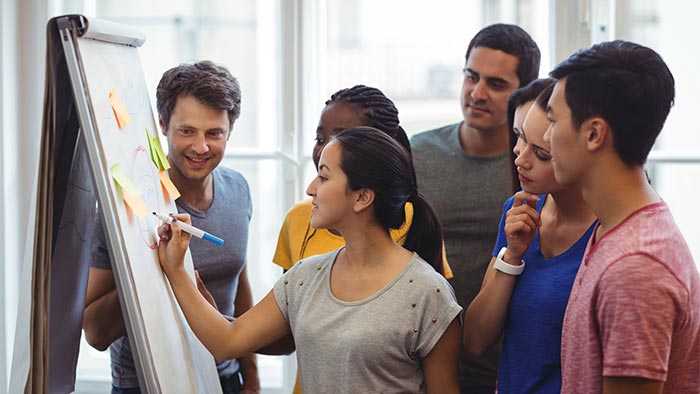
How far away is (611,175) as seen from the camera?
1.39 m

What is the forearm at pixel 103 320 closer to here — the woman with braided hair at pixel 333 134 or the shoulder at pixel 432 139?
the woman with braided hair at pixel 333 134

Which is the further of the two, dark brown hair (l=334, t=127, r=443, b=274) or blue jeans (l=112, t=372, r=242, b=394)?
blue jeans (l=112, t=372, r=242, b=394)

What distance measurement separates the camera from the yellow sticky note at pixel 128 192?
1673 mm

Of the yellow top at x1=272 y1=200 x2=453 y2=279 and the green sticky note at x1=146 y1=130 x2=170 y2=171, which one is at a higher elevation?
the green sticky note at x1=146 y1=130 x2=170 y2=171

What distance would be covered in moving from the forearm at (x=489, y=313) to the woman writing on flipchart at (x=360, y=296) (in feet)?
0.15

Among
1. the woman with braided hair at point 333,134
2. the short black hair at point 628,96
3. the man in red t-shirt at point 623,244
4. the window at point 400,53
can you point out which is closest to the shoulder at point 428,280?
the woman with braided hair at point 333,134

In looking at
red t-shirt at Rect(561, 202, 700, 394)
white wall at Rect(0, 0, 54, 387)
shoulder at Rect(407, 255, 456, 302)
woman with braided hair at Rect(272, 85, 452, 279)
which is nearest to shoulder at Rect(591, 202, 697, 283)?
red t-shirt at Rect(561, 202, 700, 394)

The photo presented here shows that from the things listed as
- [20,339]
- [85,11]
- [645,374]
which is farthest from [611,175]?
[85,11]

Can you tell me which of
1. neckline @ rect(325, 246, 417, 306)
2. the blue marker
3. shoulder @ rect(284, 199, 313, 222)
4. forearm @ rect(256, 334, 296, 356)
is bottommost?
forearm @ rect(256, 334, 296, 356)

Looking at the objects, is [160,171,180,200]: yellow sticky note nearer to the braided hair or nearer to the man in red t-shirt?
the braided hair

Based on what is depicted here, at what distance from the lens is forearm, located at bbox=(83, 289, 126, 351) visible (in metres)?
1.93

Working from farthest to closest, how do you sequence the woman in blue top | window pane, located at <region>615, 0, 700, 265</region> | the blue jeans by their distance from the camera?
1. window pane, located at <region>615, 0, 700, 265</region>
2. the blue jeans
3. the woman in blue top

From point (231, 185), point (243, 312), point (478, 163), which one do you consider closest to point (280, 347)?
point (243, 312)

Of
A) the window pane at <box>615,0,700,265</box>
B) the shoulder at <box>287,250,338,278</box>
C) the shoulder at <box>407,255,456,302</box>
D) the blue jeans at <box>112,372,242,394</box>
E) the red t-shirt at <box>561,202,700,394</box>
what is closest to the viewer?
the red t-shirt at <box>561,202,700,394</box>
